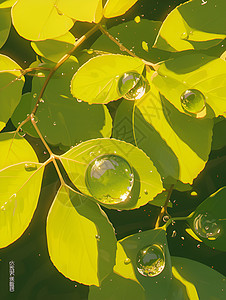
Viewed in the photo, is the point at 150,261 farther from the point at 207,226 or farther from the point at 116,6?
the point at 116,6

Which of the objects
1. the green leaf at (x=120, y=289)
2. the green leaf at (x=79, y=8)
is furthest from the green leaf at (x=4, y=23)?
the green leaf at (x=120, y=289)

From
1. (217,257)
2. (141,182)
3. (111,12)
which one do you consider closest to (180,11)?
(111,12)

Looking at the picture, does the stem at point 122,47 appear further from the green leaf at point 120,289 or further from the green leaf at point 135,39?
the green leaf at point 120,289

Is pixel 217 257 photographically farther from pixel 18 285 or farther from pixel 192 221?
pixel 18 285

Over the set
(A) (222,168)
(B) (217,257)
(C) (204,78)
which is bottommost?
(B) (217,257)

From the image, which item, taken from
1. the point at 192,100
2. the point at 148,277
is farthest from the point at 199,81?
the point at 148,277

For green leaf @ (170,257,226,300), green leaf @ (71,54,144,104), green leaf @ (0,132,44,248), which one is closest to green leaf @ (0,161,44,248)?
green leaf @ (0,132,44,248)
